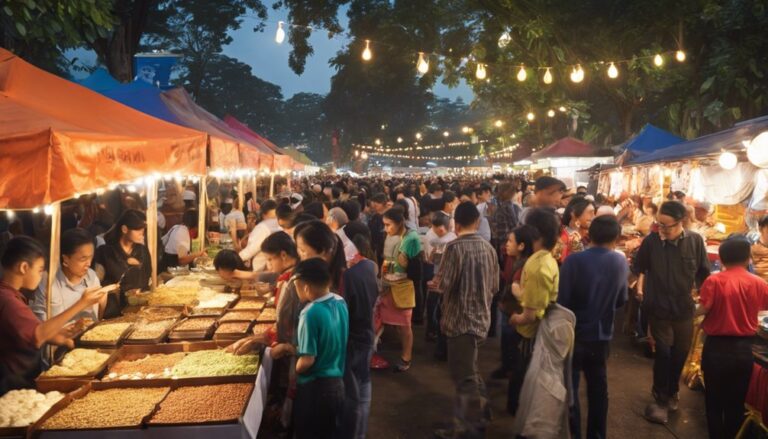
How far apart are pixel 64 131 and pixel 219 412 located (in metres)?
2.12

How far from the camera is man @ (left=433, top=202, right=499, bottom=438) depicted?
4.84 m

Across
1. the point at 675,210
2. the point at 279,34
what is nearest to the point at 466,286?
the point at 675,210

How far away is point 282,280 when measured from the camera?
4.61 m

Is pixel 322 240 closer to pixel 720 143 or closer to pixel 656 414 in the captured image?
pixel 656 414

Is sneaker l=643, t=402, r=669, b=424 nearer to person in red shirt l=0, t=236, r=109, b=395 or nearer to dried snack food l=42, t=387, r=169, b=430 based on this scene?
dried snack food l=42, t=387, r=169, b=430

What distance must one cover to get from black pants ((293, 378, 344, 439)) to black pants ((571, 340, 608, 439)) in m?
2.29

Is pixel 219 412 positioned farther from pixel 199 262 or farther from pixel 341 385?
pixel 199 262

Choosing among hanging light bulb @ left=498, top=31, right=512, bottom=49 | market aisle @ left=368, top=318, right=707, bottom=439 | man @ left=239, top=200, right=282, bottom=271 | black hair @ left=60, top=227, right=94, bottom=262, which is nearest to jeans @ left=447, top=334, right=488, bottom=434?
market aisle @ left=368, top=318, right=707, bottom=439

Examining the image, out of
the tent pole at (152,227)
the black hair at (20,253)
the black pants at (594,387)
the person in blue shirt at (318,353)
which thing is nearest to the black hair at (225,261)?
the tent pole at (152,227)

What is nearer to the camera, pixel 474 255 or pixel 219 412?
pixel 219 412

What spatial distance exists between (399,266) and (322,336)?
3128 millimetres

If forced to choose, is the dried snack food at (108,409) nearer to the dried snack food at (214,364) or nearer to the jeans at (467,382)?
the dried snack food at (214,364)

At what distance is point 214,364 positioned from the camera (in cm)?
454

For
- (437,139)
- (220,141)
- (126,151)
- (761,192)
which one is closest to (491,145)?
(437,139)
